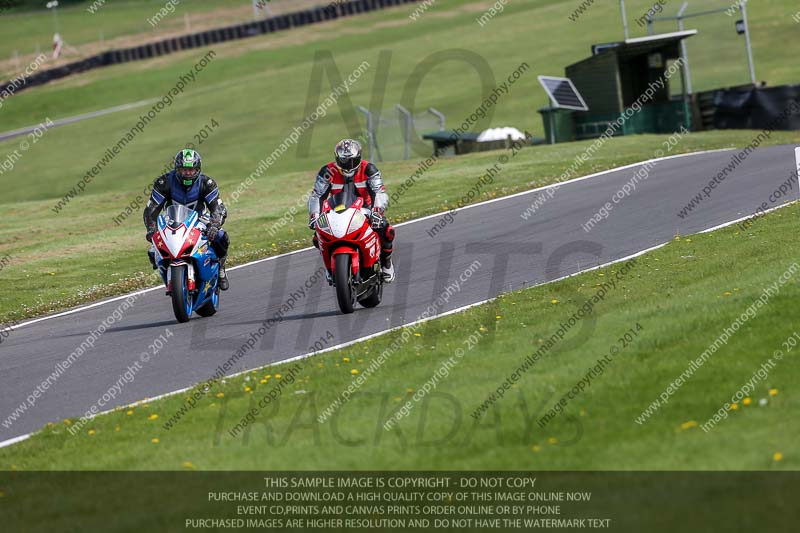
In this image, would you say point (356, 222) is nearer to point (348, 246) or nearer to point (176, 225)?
point (348, 246)

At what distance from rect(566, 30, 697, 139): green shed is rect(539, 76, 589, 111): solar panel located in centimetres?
36

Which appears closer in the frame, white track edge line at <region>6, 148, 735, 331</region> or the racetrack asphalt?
the racetrack asphalt

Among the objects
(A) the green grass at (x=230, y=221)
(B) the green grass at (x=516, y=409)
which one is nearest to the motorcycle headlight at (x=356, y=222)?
(B) the green grass at (x=516, y=409)

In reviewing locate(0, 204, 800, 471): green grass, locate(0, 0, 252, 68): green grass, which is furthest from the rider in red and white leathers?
locate(0, 0, 252, 68): green grass

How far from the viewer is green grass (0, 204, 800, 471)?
7.25 meters

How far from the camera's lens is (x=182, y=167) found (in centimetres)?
1345

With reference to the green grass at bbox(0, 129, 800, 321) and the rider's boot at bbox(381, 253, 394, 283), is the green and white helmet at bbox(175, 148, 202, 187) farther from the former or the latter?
the green grass at bbox(0, 129, 800, 321)

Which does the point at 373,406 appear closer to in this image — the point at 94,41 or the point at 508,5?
the point at 508,5

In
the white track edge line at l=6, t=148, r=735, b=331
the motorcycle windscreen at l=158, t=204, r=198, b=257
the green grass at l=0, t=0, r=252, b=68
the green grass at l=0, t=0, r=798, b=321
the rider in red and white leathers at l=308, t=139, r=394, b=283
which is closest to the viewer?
the rider in red and white leathers at l=308, t=139, r=394, b=283

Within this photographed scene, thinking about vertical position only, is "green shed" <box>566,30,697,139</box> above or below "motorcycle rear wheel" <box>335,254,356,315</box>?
below

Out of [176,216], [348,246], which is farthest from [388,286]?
[176,216]

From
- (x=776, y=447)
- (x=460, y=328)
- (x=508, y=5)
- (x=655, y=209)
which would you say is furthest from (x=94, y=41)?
(x=776, y=447)
